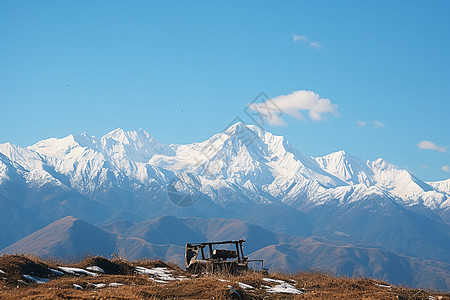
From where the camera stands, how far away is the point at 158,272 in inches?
1441

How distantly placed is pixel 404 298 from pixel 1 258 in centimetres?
2429

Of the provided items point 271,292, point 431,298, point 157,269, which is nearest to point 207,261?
point 157,269

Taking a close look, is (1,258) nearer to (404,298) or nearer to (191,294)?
(191,294)

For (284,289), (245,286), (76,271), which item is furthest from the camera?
(76,271)

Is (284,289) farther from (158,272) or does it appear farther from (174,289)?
(158,272)

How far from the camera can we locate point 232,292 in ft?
79.2

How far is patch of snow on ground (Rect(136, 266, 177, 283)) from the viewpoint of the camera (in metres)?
33.4

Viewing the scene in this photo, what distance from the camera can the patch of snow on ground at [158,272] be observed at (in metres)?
33.4

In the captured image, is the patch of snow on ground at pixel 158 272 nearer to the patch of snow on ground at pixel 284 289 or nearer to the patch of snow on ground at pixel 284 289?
the patch of snow on ground at pixel 284 289

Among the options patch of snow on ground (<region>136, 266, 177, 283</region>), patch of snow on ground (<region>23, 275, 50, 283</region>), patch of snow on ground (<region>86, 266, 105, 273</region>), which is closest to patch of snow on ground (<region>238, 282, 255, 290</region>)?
patch of snow on ground (<region>136, 266, 177, 283</region>)

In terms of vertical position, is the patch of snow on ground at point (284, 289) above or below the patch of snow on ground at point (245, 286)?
below

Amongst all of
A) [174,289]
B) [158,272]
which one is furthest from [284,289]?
[158,272]

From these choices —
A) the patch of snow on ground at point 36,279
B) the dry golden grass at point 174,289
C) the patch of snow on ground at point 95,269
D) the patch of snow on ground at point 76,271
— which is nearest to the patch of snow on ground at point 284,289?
the dry golden grass at point 174,289

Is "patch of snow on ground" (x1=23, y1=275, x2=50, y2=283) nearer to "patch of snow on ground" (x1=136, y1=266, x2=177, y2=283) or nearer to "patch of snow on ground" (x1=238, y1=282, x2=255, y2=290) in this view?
"patch of snow on ground" (x1=136, y1=266, x2=177, y2=283)
